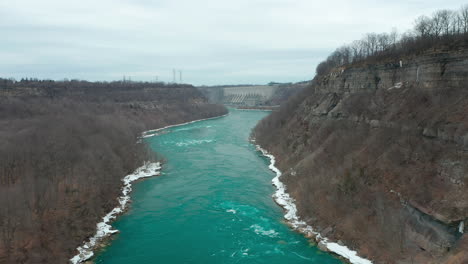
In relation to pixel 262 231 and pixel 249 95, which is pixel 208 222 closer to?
pixel 262 231

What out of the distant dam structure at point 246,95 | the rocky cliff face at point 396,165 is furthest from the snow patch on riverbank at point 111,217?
the distant dam structure at point 246,95

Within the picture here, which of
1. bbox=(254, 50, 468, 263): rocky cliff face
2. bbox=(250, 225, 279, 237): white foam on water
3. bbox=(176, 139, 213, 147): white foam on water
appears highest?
bbox=(254, 50, 468, 263): rocky cliff face

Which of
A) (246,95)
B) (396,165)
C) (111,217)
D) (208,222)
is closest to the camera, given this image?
(396,165)

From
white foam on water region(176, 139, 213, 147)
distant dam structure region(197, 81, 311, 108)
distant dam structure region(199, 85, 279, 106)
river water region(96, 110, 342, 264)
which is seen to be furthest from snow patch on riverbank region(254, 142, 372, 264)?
distant dam structure region(199, 85, 279, 106)

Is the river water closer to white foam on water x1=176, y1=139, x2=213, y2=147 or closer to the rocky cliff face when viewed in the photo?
the rocky cliff face

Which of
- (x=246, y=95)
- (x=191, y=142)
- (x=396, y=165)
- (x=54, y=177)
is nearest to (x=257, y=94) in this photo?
(x=246, y=95)

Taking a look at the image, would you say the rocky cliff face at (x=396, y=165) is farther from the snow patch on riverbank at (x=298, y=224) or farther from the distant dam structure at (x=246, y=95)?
the distant dam structure at (x=246, y=95)

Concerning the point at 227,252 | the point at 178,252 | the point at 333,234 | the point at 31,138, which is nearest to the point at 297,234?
the point at 333,234

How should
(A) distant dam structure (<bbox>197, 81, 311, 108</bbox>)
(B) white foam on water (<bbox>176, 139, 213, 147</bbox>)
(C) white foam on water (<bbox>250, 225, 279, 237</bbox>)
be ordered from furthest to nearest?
(A) distant dam structure (<bbox>197, 81, 311, 108</bbox>) → (B) white foam on water (<bbox>176, 139, 213, 147</bbox>) → (C) white foam on water (<bbox>250, 225, 279, 237</bbox>)
